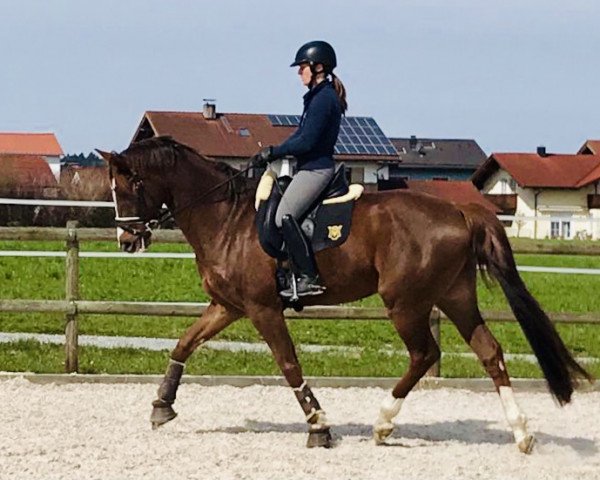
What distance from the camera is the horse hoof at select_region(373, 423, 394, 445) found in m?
7.32

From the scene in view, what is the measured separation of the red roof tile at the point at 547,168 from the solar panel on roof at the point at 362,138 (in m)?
17.0

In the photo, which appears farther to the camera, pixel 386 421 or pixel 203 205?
pixel 203 205

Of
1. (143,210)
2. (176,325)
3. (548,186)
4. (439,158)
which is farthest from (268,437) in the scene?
(439,158)

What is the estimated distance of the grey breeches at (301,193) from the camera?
7.30 meters

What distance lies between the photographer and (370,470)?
21.6ft

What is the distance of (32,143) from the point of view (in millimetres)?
83000

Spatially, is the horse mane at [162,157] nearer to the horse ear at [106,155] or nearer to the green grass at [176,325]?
the horse ear at [106,155]

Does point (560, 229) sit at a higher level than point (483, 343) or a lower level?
lower

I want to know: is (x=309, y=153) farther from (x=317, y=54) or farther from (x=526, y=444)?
(x=526, y=444)

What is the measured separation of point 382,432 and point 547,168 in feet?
206

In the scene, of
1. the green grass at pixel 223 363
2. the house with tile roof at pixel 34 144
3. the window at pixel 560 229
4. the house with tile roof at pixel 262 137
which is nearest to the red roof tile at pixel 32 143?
the house with tile roof at pixel 34 144

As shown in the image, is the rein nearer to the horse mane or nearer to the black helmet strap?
the horse mane

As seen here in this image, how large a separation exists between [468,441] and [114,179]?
289cm

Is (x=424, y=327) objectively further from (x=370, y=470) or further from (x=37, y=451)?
(x=37, y=451)
